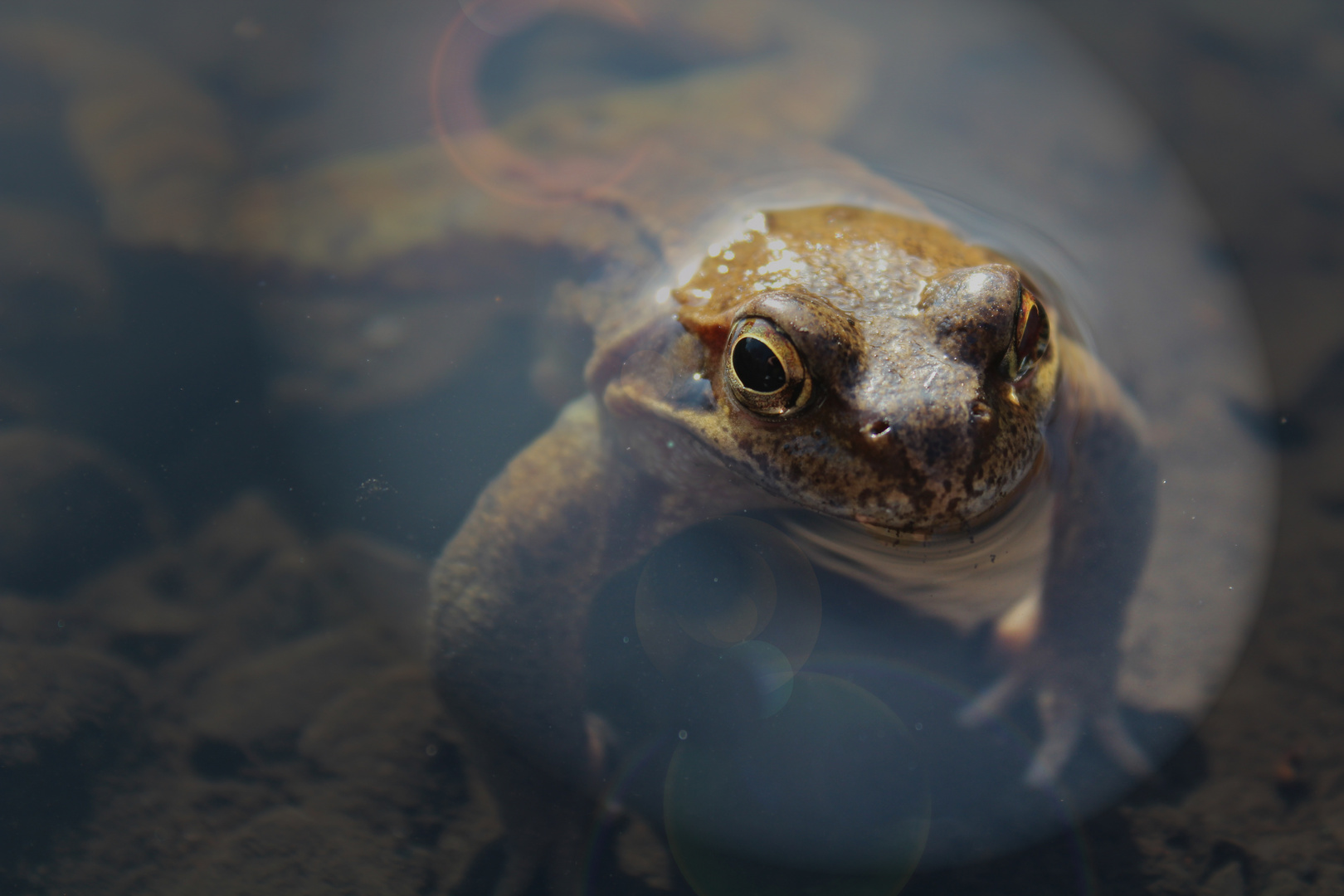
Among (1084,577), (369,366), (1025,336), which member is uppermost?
(1025,336)

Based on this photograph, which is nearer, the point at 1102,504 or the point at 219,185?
the point at 1102,504

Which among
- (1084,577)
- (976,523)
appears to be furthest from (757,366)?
(1084,577)

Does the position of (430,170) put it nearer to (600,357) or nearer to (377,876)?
(600,357)

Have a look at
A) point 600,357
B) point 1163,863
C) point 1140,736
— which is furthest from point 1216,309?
point 600,357

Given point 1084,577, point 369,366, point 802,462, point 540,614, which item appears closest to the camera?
point 802,462

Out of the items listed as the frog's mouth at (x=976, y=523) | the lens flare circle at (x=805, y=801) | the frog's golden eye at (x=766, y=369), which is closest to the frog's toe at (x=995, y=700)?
the lens flare circle at (x=805, y=801)

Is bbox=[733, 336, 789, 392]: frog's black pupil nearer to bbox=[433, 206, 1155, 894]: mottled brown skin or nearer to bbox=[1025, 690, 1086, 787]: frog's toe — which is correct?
bbox=[433, 206, 1155, 894]: mottled brown skin

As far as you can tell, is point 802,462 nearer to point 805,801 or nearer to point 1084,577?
→ point 805,801
